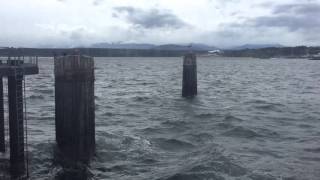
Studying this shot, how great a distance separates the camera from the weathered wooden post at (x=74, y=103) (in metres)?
21.7

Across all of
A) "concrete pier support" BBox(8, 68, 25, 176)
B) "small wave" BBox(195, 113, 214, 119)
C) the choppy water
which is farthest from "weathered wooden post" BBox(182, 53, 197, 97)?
"concrete pier support" BBox(8, 68, 25, 176)

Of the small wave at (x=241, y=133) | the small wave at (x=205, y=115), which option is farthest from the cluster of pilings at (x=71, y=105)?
the small wave at (x=205, y=115)

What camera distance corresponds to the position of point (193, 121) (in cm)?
3744

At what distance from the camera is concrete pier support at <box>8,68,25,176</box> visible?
20250 millimetres

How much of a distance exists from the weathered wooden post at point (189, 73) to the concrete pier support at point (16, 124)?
27.4 m

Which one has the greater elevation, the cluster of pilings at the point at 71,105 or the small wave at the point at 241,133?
the cluster of pilings at the point at 71,105

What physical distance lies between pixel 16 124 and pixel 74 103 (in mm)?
2614

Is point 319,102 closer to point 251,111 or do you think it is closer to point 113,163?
point 251,111

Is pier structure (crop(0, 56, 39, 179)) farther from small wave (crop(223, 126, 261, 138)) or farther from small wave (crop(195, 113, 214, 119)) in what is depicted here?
small wave (crop(195, 113, 214, 119))

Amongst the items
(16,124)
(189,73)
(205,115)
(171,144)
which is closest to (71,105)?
(16,124)

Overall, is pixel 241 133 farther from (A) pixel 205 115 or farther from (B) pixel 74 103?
(B) pixel 74 103

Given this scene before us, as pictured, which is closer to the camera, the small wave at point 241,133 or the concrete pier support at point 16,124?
the concrete pier support at point 16,124

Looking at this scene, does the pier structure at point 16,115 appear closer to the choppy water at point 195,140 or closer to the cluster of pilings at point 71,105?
the cluster of pilings at point 71,105

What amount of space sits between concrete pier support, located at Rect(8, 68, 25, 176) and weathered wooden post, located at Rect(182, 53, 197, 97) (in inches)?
1079
